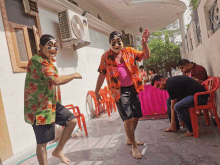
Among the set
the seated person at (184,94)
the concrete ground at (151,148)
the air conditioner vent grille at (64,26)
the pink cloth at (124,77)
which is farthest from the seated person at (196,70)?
the air conditioner vent grille at (64,26)

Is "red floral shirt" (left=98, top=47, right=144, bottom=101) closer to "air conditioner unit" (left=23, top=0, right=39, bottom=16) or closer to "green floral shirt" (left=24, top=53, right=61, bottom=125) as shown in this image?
"green floral shirt" (left=24, top=53, right=61, bottom=125)

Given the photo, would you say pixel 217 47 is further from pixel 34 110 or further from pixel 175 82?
pixel 34 110

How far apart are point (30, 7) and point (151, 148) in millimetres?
3130

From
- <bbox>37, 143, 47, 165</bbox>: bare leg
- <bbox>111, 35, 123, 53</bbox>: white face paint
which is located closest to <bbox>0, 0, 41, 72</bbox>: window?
<bbox>37, 143, 47, 165</bbox>: bare leg

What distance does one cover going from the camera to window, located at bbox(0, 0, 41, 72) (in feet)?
9.27

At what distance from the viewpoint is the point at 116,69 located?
2.36m

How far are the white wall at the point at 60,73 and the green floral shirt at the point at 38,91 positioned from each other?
94cm

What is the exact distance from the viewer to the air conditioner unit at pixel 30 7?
3.19 metres

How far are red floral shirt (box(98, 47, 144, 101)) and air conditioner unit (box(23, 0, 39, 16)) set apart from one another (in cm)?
184

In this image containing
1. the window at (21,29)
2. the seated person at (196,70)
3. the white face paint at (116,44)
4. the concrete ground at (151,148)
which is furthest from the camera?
the seated person at (196,70)

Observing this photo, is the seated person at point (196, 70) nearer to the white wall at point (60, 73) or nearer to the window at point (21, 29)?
the white wall at point (60, 73)

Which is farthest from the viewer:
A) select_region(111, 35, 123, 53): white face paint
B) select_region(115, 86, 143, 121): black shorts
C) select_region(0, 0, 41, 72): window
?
select_region(0, 0, 41, 72): window

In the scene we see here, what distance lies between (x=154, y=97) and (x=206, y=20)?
1825 millimetres

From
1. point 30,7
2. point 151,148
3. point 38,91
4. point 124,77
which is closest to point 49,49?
point 38,91
